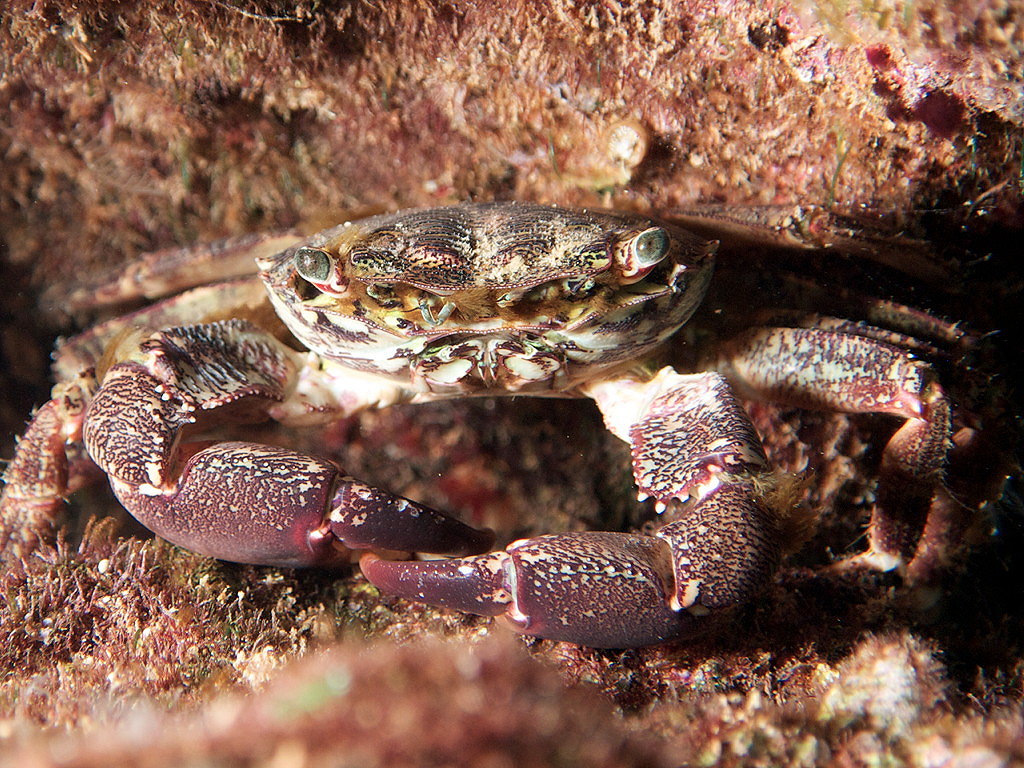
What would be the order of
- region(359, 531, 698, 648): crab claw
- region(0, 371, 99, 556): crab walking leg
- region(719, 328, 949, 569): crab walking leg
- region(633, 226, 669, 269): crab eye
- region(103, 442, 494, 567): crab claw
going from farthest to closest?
region(0, 371, 99, 556): crab walking leg, region(719, 328, 949, 569): crab walking leg, region(633, 226, 669, 269): crab eye, region(103, 442, 494, 567): crab claw, region(359, 531, 698, 648): crab claw

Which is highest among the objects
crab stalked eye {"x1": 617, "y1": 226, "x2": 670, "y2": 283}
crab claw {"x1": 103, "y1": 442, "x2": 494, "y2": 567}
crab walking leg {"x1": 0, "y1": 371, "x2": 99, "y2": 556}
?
crab stalked eye {"x1": 617, "y1": 226, "x2": 670, "y2": 283}

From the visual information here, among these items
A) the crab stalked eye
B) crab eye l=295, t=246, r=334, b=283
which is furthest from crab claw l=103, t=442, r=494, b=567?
the crab stalked eye

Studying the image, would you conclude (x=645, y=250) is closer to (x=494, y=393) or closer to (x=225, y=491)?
(x=494, y=393)

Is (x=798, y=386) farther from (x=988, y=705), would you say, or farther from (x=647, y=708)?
(x=647, y=708)

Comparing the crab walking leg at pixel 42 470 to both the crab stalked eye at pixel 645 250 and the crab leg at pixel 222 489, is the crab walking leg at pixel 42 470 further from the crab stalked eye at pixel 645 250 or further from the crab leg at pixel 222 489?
the crab stalked eye at pixel 645 250

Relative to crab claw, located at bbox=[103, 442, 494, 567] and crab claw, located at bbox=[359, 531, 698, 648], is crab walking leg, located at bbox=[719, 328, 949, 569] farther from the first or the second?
crab claw, located at bbox=[103, 442, 494, 567]

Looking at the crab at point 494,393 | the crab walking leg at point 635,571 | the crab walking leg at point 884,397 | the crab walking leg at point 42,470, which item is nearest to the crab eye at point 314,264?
the crab at point 494,393

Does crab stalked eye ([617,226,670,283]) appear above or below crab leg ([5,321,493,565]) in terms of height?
above
